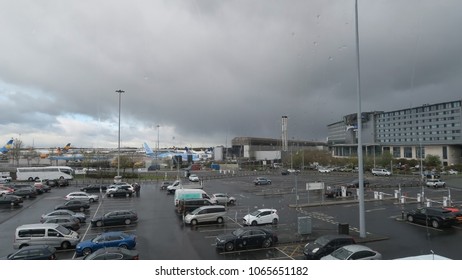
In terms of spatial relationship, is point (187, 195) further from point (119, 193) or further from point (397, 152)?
point (397, 152)

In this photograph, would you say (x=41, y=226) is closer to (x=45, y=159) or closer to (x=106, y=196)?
(x=106, y=196)

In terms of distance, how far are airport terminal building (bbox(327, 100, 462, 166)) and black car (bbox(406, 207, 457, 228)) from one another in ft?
204

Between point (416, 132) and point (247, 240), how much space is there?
10452 cm

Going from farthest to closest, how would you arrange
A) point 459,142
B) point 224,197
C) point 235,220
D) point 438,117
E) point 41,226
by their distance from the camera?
point 438,117, point 459,142, point 224,197, point 235,220, point 41,226

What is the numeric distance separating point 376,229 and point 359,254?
8688 millimetres

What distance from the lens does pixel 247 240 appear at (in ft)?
49.2

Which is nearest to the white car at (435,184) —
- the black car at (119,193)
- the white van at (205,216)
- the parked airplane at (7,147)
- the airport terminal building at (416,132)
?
the airport terminal building at (416,132)

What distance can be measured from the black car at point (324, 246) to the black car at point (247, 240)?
6.93ft

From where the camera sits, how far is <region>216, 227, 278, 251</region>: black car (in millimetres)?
14727

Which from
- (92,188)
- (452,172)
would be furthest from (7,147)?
(452,172)

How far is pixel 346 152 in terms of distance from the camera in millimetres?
121812

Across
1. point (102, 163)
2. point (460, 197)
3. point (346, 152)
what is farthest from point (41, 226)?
point (346, 152)

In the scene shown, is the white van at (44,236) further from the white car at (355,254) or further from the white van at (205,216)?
the white car at (355,254)

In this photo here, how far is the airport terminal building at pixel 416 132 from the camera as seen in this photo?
88.8 m
